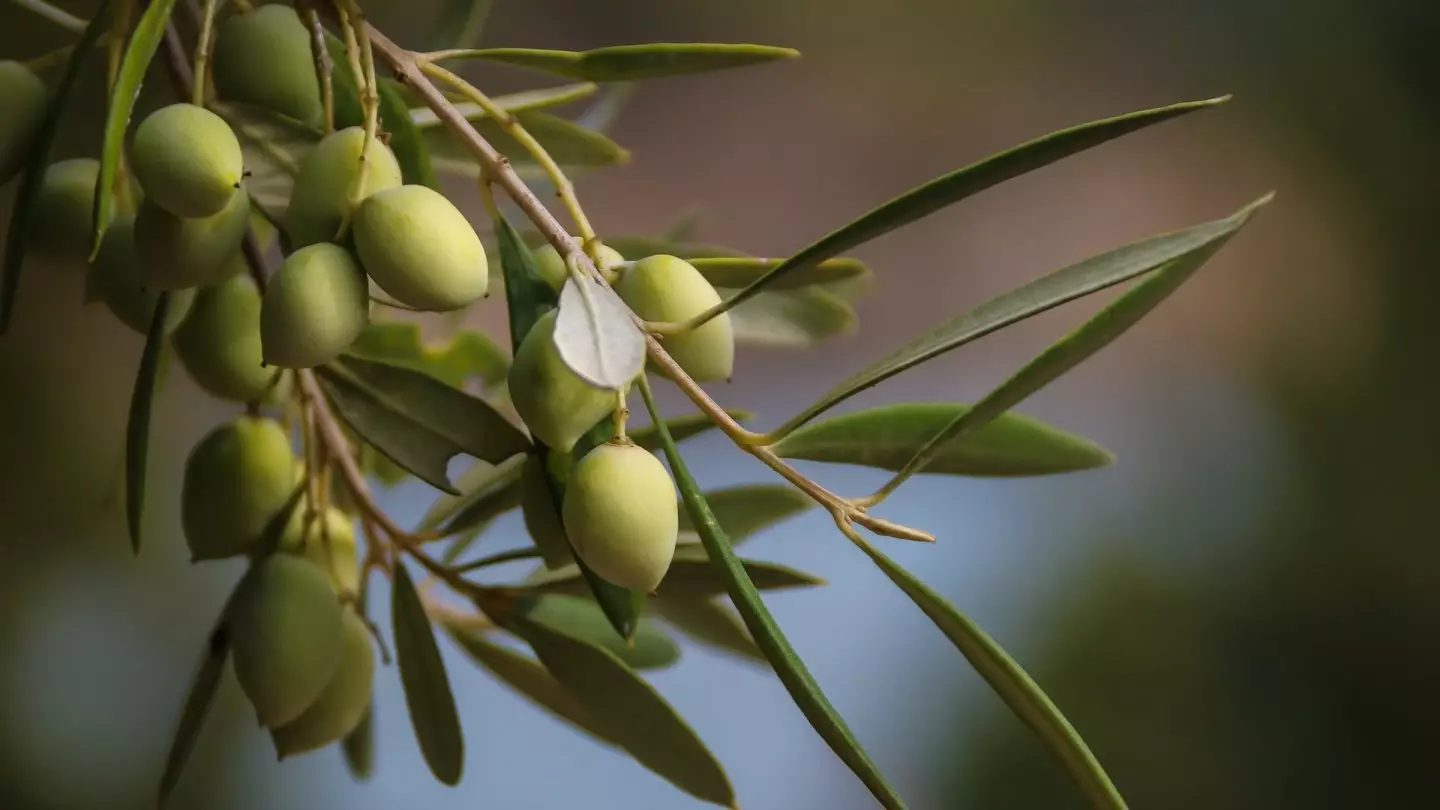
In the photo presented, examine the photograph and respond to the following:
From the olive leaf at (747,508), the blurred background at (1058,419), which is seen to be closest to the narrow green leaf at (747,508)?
the olive leaf at (747,508)

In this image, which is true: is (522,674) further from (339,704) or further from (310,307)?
(310,307)

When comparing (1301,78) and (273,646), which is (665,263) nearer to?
(273,646)

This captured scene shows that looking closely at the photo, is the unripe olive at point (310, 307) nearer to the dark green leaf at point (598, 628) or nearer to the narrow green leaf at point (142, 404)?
the narrow green leaf at point (142, 404)

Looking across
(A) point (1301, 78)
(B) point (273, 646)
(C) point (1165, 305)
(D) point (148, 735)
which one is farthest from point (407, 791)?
(A) point (1301, 78)

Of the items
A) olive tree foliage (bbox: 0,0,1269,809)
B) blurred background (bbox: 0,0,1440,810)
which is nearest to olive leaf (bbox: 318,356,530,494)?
olive tree foliage (bbox: 0,0,1269,809)

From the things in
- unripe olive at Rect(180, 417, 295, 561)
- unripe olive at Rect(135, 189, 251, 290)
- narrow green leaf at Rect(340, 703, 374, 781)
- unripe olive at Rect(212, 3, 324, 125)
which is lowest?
narrow green leaf at Rect(340, 703, 374, 781)

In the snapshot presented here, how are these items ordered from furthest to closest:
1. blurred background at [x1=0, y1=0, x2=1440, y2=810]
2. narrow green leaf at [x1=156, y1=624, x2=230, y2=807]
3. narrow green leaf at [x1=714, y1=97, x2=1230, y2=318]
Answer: blurred background at [x1=0, y1=0, x2=1440, y2=810], narrow green leaf at [x1=156, y1=624, x2=230, y2=807], narrow green leaf at [x1=714, y1=97, x2=1230, y2=318]

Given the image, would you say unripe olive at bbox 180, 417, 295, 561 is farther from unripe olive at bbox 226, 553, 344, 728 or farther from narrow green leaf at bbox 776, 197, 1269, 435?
narrow green leaf at bbox 776, 197, 1269, 435
